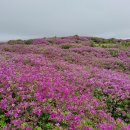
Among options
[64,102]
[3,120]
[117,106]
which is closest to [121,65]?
[117,106]

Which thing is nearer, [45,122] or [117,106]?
[45,122]

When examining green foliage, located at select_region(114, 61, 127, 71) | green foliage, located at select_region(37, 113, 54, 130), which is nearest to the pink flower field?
green foliage, located at select_region(37, 113, 54, 130)

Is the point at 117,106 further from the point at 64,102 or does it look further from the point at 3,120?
the point at 3,120

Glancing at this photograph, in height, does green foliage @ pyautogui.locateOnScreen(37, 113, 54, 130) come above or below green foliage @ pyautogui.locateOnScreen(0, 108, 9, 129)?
below

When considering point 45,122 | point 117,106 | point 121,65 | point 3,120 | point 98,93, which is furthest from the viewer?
point 121,65

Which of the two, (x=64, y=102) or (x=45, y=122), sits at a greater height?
(x=64, y=102)

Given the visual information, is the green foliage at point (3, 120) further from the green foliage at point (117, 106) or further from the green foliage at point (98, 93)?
the green foliage at point (98, 93)

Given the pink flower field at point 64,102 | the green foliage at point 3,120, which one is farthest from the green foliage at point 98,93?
the green foliage at point 3,120

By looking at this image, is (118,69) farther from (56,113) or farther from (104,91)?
(56,113)

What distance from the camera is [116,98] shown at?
10.7 metres

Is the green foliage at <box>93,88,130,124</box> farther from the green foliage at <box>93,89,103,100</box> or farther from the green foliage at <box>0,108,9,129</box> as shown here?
the green foliage at <box>0,108,9,129</box>

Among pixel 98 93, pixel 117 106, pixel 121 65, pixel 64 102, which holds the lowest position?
pixel 117 106

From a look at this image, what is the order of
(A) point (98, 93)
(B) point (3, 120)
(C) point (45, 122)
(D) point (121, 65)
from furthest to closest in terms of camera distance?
1. (D) point (121, 65)
2. (A) point (98, 93)
3. (C) point (45, 122)
4. (B) point (3, 120)

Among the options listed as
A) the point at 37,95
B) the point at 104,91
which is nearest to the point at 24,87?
the point at 37,95
